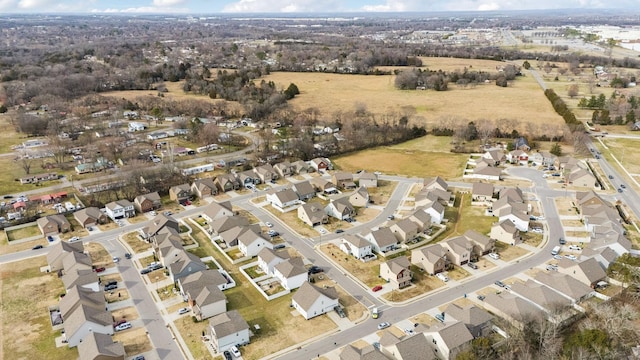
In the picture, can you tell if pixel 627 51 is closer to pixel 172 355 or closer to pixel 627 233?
pixel 627 233

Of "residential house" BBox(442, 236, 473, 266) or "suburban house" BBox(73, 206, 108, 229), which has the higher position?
"suburban house" BBox(73, 206, 108, 229)

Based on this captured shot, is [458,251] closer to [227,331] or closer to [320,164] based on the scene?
[227,331]

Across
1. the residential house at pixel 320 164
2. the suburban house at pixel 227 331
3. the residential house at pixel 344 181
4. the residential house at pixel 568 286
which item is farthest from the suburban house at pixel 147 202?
the residential house at pixel 568 286

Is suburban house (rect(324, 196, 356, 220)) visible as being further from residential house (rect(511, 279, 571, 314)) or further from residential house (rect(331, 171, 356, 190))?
residential house (rect(511, 279, 571, 314))

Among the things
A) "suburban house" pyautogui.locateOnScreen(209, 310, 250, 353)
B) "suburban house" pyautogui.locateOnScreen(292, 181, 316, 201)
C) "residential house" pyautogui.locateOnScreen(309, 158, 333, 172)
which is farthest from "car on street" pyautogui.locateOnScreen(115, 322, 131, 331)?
"residential house" pyautogui.locateOnScreen(309, 158, 333, 172)

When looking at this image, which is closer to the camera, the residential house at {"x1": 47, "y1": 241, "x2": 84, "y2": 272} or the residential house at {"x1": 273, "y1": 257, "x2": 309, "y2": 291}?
the residential house at {"x1": 273, "y1": 257, "x2": 309, "y2": 291}

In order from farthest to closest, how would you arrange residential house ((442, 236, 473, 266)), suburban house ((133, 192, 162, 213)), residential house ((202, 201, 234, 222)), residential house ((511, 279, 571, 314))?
suburban house ((133, 192, 162, 213)) < residential house ((202, 201, 234, 222)) < residential house ((442, 236, 473, 266)) < residential house ((511, 279, 571, 314))
